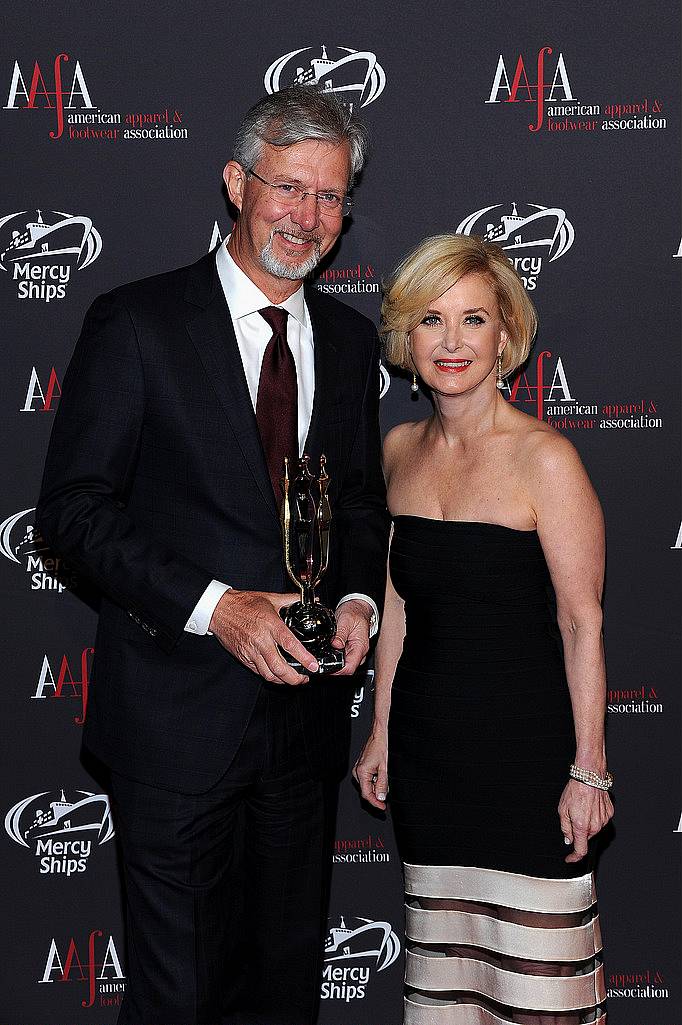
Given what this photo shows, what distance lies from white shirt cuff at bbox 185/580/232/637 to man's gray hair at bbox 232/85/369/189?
90 centimetres

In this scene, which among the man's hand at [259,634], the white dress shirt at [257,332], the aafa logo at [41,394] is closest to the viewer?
the man's hand at [259,634]

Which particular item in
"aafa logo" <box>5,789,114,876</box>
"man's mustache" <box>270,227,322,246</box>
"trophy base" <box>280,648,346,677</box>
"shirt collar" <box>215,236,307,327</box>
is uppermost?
"man's mustache" <box>270,227,322,246</box>

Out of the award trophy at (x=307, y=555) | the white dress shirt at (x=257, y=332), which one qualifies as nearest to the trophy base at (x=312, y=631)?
the award trophy at (x=307, y=555)

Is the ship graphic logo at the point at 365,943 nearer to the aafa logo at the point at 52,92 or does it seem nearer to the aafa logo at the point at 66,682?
the aafa logo at the point at 66,682

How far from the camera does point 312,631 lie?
6.98ft

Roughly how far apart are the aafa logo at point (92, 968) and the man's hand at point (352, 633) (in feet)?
5.03

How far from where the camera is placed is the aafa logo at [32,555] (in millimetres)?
3113

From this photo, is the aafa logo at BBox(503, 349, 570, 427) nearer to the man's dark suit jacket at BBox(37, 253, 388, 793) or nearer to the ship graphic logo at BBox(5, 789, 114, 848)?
the man's dark suit jacket at BBox(37, 253, 388, 793)

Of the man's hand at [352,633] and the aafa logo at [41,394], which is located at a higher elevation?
the aafa logo at [41,394]

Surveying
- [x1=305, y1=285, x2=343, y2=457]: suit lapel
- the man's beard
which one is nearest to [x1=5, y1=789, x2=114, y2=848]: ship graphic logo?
[x1=305, y1=285, x2=343, y2=457]: suit lapel

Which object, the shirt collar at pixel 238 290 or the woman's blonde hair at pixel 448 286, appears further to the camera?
the woman's blonde hair at pixel 448 286

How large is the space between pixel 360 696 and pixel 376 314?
43.8 inches

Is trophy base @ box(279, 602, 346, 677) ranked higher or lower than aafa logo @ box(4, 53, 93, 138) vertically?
lower

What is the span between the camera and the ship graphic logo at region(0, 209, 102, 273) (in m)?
3.00
